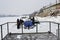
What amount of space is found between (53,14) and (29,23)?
43.6 ft

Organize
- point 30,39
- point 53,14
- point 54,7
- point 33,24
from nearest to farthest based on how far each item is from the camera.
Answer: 1. point 30,39
2. point 33,24
3. point 53,14
4. point 54,7

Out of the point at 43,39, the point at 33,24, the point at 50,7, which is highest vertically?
the point at 50,7

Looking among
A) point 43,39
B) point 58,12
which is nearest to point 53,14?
point 58,12

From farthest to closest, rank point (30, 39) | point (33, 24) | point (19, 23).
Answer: point (33, 24)
point (19, 23)
point (30, 39)

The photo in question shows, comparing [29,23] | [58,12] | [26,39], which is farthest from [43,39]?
[58,12]

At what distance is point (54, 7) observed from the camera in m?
19.2

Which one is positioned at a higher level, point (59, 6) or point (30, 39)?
point (59, 6)

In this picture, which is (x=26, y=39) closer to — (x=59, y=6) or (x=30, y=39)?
(x=30, y=39)

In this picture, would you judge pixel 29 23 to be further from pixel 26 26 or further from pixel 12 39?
pixel 12 39

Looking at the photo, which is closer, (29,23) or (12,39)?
(12,39)

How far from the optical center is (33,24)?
531 centimetres

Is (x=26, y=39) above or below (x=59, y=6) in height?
below

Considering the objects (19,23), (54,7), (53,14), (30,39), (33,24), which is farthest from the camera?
(54,7)

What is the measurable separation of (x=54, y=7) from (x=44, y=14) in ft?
6.26
